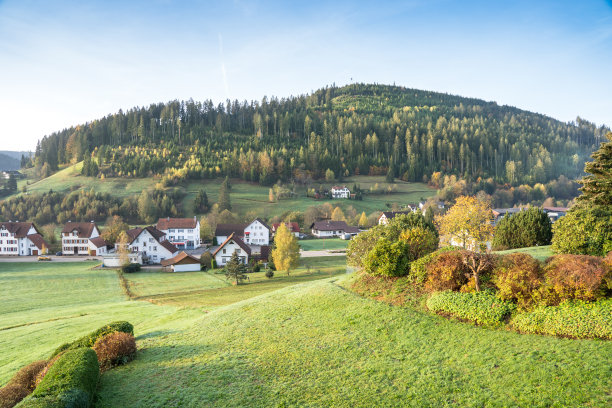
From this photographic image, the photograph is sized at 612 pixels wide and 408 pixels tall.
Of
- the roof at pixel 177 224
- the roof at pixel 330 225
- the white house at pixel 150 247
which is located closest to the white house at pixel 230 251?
the white house at pixel 150 247

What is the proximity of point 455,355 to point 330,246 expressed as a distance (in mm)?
65656

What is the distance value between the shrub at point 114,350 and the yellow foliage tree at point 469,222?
98.5 feet

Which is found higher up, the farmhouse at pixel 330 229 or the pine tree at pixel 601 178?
the pine tree at pixel 601 178

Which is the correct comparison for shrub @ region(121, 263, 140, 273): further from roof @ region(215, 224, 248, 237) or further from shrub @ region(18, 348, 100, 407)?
shrub @ region(18, 348, 100, 407)

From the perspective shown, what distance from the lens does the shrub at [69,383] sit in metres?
8.66

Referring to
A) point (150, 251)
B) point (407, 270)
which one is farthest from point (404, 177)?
point (407, 270)

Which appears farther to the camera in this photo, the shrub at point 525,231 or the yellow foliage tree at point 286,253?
the yellow foliage tree at point 286,253

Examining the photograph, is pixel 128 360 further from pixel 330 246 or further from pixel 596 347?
pixel 330 246

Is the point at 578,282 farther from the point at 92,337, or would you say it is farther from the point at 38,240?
the point at 38,240

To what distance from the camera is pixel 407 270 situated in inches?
747

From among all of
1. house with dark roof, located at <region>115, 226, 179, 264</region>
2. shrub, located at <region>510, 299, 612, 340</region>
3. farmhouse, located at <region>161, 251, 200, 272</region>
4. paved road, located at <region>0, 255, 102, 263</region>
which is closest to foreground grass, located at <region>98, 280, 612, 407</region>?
shrub, located at <region>510, 299, 612, 340</region>

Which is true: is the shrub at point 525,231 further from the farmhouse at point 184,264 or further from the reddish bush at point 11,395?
the farmhouse at point 184,264

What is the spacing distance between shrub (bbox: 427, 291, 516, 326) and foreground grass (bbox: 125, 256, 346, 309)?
1894cm

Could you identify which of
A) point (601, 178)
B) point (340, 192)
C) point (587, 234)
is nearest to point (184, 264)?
point (587, 234)
